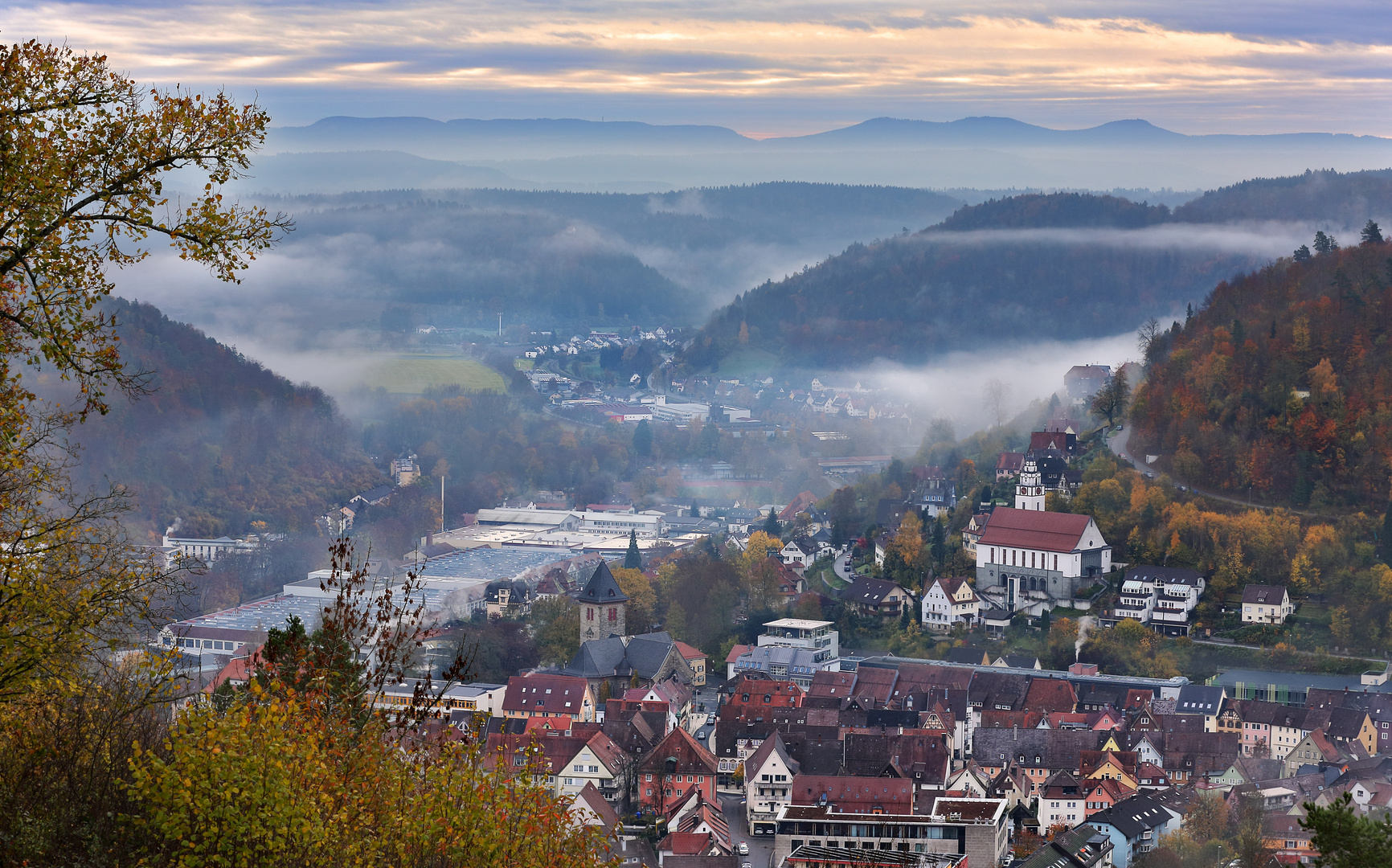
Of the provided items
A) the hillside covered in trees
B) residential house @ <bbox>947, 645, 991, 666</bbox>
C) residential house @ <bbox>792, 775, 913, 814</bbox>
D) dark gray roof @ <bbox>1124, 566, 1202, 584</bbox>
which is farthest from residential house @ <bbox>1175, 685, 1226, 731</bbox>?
the hillside covered in trees

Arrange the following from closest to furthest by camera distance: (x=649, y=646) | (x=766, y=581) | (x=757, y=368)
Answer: (x=649, y=646) → (x=766, y=581) → (x=757, y=368)

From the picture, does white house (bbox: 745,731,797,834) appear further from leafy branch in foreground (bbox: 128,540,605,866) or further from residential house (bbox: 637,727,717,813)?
leafy branch in foreground (bbox: 128,540,605,866)

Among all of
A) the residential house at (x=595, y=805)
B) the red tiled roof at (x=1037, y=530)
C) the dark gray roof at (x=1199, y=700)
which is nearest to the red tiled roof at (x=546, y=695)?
the residential house at (x=595, y=805)

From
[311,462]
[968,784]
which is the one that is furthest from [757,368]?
[968,784]

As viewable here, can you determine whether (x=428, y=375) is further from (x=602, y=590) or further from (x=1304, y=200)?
(x=602, y=590)

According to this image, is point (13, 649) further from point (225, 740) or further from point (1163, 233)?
point (1163, 233)
